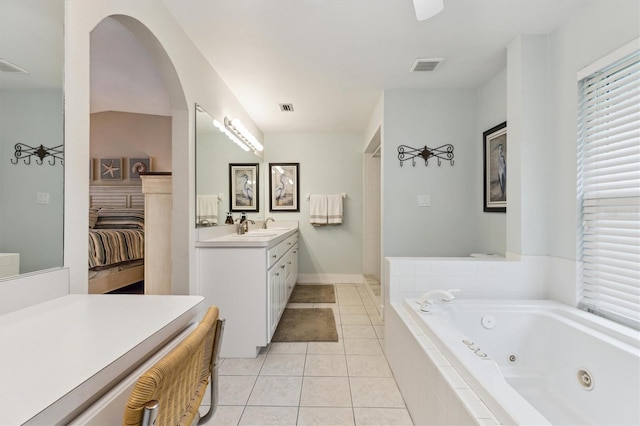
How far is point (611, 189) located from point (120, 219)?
4.66m

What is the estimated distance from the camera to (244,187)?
376 centimetres

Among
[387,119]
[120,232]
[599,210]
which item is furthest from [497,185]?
[120,232]

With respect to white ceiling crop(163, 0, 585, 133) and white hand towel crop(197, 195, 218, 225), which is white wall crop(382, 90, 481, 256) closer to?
white ceiling crop(163, 0, 585, 133)

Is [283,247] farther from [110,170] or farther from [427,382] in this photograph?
[110,170]

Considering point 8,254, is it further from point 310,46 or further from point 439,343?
point 310,46

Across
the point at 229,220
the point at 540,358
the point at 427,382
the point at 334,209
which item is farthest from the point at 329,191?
the point at 427,382

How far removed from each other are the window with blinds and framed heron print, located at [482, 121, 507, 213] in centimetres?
74

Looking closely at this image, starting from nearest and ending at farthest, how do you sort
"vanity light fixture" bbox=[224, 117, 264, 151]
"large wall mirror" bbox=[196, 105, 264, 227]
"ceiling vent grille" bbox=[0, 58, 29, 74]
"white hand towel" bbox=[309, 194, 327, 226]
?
"ceiling vent grille" bbox=[0, 58, 29, 74], "large wall mirror" bbox=[196, 105, 264, 227], "vanity light fixture" bbox=[224, 117, 264, 151], "white hand towel" bbox=[309, 194, 327, 226]

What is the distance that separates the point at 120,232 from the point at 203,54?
6.82 feet

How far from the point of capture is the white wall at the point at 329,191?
463 cm

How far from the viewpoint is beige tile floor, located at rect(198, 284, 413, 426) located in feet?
5.34

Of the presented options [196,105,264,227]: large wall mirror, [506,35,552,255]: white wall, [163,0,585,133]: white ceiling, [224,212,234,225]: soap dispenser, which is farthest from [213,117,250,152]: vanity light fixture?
[506,35,552,255]: white wall

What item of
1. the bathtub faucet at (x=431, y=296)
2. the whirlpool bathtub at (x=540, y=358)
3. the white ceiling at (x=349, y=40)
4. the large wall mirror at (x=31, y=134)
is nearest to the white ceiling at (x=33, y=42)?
the large wall mirror at (x=31, y=134)

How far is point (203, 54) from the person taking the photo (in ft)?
7.54
